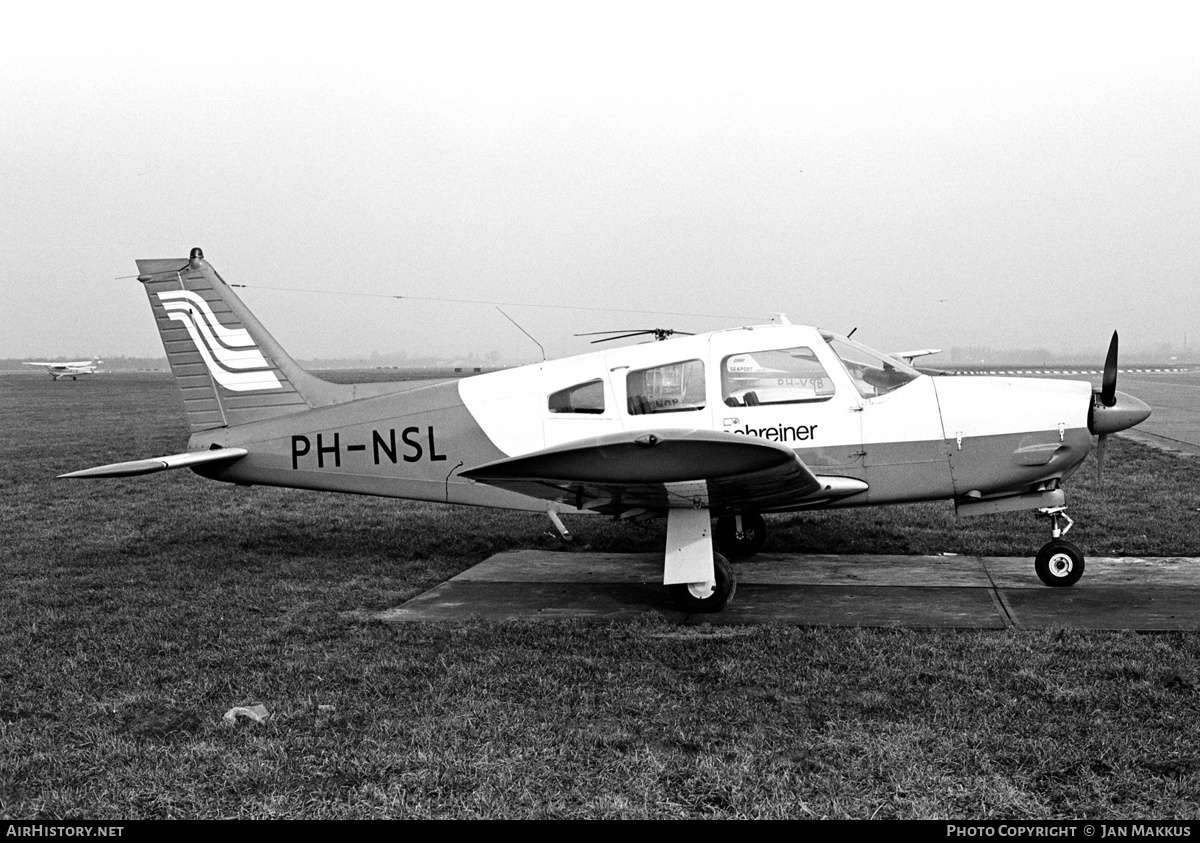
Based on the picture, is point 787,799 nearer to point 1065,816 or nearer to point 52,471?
point 1065,816

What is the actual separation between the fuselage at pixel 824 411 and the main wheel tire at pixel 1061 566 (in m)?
0.54

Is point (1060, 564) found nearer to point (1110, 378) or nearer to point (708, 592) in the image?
point (1110, 378)

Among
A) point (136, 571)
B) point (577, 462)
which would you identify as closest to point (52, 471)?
point (136, 571)

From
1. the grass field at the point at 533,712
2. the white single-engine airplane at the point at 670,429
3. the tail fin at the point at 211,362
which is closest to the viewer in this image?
the grass field at the point at 533,712

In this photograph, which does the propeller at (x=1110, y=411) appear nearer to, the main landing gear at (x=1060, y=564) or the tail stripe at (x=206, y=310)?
the main landing gear at (x=1060, y=564)

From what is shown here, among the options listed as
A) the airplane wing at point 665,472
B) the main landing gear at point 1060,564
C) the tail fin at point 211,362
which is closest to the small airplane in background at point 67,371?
the tail fin at point 211,362

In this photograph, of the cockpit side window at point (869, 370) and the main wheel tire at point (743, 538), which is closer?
the cockpit side window at point (869, 370)

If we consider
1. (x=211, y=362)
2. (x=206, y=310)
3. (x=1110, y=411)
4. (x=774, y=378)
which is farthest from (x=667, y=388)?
(x=206, y=310)

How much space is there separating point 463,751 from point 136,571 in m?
5.68

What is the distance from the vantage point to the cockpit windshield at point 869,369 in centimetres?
740

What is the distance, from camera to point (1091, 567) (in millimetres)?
7891

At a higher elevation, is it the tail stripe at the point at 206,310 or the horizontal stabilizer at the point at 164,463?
the tail stripe at the point at 206,310

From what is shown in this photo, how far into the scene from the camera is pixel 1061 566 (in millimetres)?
7105
